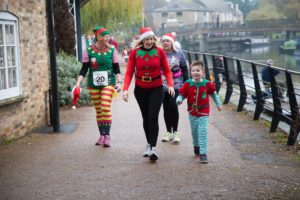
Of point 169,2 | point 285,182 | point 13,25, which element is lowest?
point 285,182

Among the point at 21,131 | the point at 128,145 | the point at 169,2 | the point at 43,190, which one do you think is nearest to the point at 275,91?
the point at 128,145

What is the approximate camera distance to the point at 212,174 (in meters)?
6.48

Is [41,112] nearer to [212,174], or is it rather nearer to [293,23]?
[212,174]

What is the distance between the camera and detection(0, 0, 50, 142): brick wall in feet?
27.9

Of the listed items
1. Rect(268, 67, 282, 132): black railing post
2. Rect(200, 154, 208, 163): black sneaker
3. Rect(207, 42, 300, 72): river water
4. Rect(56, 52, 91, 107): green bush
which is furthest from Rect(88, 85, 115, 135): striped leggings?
Rect(207, 42, 300, 72): river water

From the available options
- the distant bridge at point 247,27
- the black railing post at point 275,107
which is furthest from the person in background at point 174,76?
the distant bridge at point 247,27

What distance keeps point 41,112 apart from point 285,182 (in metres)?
5.20

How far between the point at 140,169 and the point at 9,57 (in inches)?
128

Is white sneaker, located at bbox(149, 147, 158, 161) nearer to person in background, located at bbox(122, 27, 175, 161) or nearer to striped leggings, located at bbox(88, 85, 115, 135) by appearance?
person in background, located at bbox(122, 27, 175, 161)

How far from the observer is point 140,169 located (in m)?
6.73

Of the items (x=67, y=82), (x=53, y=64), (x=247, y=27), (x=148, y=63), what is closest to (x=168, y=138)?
(x=148, y=63)

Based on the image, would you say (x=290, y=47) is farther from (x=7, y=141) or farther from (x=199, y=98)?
(x=199, y=98)

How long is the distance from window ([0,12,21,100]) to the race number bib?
148 cm

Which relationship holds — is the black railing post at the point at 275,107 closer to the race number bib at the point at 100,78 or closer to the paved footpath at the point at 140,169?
the paved footpath at the point at 140,169
